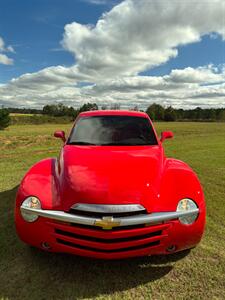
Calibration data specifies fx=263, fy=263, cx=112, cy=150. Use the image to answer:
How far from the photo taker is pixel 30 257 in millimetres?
3180

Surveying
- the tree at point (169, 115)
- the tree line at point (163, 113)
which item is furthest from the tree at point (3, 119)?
the tree at point (169, 115)

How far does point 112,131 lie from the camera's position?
425 cm

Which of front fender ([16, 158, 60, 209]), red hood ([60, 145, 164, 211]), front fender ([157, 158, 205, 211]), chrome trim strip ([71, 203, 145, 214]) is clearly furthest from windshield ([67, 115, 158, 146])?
chrome trim strip ([71, 203, 145, 214])

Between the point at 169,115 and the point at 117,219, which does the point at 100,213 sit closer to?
the point at 117,219

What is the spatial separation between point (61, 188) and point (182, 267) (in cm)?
163

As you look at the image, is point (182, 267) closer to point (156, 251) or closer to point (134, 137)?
point (156, 251)

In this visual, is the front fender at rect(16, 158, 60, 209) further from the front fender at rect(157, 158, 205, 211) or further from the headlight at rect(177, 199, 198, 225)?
the headlight at rect(177, 199, 198, 225)

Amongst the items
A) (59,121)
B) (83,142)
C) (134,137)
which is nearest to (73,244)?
(83,142)

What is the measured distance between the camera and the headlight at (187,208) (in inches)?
107

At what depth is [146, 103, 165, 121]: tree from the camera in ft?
289

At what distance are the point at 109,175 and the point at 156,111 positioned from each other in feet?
304

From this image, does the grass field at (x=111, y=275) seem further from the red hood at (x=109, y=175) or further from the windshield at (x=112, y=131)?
the windshield at (x=112, y=131)

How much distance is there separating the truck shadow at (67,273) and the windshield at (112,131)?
1.67 meters

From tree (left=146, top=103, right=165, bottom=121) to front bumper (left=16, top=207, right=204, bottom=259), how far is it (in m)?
82.6
